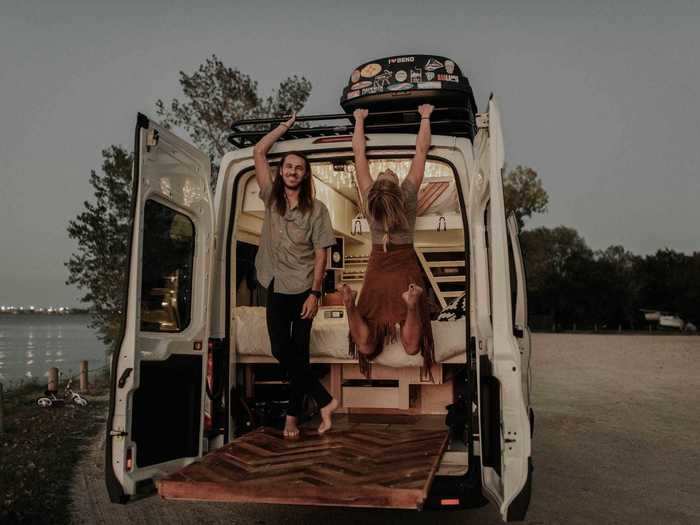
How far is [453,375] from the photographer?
5.62 metres

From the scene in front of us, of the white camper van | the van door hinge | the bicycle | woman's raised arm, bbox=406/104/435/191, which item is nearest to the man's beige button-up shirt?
the white camper van

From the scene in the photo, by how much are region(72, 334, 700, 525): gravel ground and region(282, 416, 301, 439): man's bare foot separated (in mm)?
741

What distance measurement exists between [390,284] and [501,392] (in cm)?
181

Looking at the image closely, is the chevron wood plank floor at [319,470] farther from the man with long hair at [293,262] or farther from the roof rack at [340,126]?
the roof rack at [340,126]

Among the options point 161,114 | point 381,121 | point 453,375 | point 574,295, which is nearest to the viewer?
point 453,375

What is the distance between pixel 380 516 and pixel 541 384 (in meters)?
9.67

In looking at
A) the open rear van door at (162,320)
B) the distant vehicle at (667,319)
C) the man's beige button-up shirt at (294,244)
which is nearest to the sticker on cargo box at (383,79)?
the man's beige button-up shirt at (294,244)

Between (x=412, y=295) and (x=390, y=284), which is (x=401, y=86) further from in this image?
(x=412, y=295)

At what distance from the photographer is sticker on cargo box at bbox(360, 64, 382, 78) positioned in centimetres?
650

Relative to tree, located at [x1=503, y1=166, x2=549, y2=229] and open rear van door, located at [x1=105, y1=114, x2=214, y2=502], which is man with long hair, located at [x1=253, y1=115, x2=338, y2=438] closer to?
open rear van door, located at [x1=105, y1=114, x2=214, y2=502]

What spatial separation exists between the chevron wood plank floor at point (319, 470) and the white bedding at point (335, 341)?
0.61 metres

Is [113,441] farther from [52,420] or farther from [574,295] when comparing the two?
[574,295]

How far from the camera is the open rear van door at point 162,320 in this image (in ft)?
12.0

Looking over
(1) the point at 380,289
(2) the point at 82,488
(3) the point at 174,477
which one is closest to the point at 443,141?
(1) the point at 380,289
